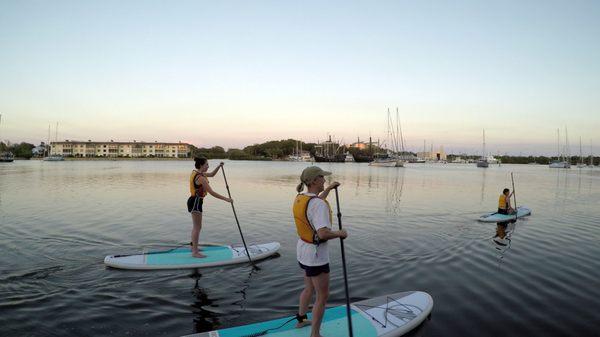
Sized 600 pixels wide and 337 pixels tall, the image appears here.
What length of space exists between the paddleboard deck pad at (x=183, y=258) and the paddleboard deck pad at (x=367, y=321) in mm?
3886

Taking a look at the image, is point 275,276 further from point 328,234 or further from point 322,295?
point 328,234

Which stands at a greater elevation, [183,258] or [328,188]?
[328,188]

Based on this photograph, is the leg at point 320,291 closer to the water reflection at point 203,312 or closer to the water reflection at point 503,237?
the water reflection at point 203,312

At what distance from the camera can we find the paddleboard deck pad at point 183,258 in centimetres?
909

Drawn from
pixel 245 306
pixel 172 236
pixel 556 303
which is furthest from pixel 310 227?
pixel 172 236

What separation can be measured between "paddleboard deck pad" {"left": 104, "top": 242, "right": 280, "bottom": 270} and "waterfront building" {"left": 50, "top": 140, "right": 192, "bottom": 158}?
169 m

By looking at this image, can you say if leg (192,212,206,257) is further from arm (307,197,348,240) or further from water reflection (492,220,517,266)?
water reflection (492,220,517,266)

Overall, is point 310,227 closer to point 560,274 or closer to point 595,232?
point 560,274

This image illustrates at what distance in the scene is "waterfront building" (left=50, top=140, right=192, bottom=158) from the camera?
160925 millimetres

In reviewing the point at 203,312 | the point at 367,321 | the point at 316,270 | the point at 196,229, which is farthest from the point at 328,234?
the point at 196,229

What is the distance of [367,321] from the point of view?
19.6 feet

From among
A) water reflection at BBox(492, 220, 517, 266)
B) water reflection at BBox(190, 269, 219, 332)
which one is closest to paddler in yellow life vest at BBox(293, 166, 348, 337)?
water reflection at BBox(190, 269, 219, 332)

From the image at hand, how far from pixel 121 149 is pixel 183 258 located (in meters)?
179

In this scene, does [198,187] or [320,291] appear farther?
[198,187]
